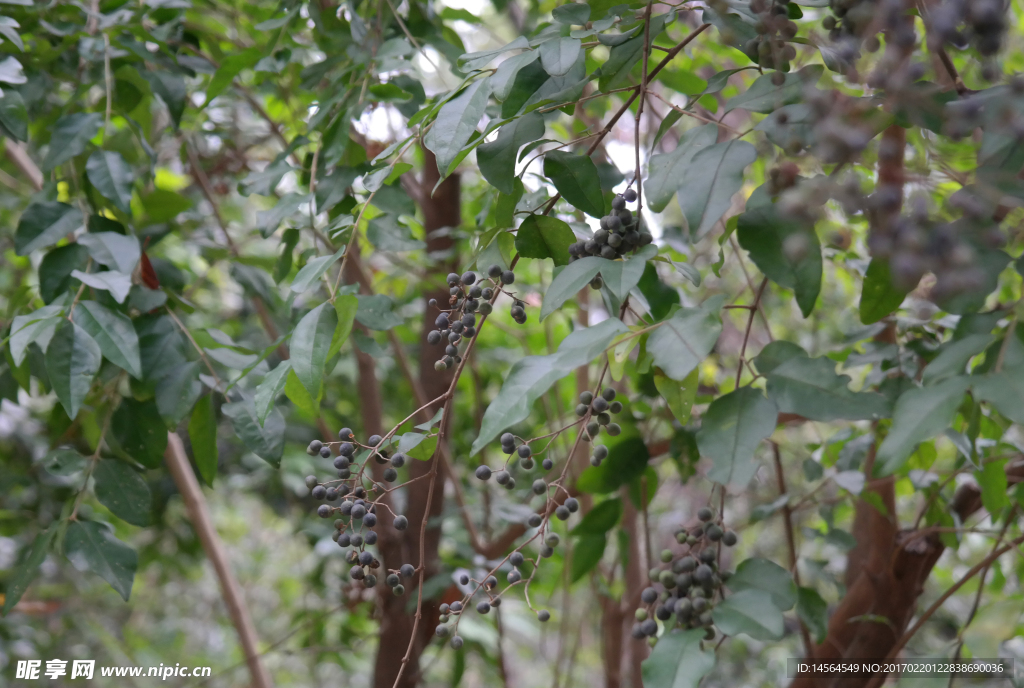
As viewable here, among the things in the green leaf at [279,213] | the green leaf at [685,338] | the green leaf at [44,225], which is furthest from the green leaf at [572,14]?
the green leaf at [44,225]

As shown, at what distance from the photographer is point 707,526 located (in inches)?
28.0

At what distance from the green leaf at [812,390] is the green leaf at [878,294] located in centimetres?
9

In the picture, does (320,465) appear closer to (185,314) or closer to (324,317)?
(185,314)

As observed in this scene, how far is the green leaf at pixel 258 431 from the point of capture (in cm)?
84

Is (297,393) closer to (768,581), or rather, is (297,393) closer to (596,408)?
(596,408)

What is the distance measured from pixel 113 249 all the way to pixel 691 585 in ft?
→ 2.58

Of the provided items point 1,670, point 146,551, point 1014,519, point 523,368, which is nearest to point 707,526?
point 523,368

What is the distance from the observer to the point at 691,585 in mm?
676

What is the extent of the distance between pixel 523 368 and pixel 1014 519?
2.83 ft

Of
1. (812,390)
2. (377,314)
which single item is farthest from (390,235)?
(812,390)

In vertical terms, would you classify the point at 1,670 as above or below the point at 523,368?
below

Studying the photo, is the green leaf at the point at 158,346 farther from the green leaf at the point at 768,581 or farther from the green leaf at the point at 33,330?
the green leaf at the point at 768,581

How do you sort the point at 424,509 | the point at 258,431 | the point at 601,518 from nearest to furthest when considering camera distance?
the point at 258,431 → the point at 601,518 → the point at 424,509

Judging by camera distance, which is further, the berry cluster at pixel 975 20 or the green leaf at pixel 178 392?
the green leaf at pixel 178 392
